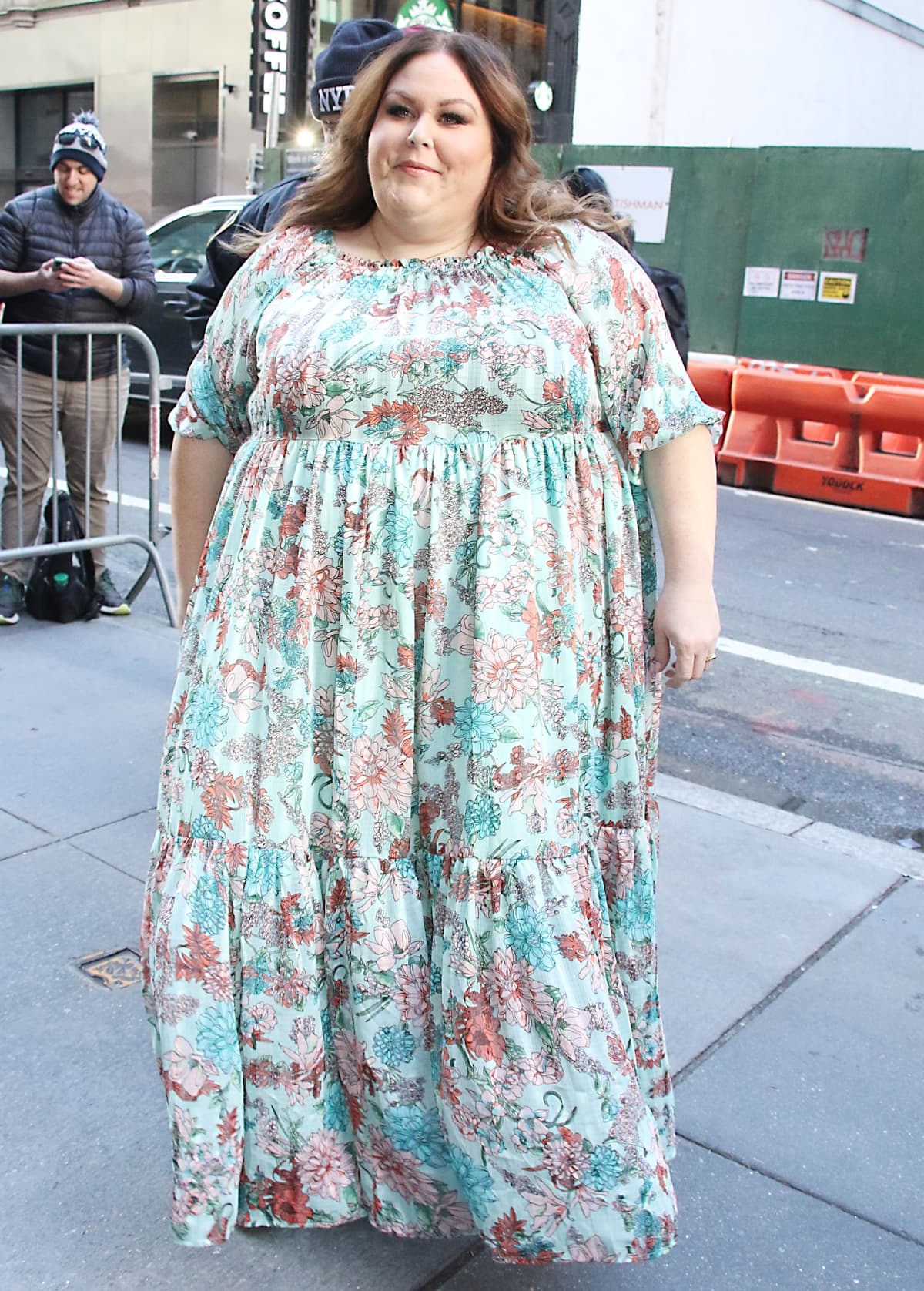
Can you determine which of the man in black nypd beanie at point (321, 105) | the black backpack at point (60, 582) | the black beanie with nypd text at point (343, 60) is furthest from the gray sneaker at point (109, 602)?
the black beanie with nypd text at point (343, 60)

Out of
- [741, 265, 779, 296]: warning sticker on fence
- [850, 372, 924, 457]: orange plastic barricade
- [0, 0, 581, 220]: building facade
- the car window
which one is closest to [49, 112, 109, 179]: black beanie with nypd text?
the car window

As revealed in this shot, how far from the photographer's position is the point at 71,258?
232 inches

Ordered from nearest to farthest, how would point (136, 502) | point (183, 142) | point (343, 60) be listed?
point (343, 60) < point (136, 502) < point (183, 142)

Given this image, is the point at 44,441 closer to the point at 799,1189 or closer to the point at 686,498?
the point at 686,498

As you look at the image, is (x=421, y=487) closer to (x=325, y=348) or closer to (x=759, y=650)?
(x=325, y=348)

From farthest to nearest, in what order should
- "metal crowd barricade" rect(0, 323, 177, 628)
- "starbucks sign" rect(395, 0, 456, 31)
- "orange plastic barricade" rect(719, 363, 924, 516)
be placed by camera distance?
"starbucks sign" rect(395, 0, 456, 31)
"orange plastic barricade" rect(719, 363, 924, 516)
"metal crowd barricade" rect(0, 323, 177, 628)

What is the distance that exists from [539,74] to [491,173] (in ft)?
58.3

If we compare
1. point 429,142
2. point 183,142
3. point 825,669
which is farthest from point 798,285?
point 183,142

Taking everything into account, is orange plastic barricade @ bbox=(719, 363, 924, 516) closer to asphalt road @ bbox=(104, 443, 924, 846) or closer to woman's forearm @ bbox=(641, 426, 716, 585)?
asphalt road @ bbox=(104, 443, 924, 846)

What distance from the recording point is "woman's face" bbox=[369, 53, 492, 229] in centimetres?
205

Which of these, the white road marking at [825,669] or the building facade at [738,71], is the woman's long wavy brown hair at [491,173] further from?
the building facade at [738,71]

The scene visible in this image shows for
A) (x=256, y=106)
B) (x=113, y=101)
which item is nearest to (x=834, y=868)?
(x=256, y=106)

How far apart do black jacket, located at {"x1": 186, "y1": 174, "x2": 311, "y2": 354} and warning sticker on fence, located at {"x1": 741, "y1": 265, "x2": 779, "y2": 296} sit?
9.00 m

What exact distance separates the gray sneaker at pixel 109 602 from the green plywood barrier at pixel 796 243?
7.31 metres
